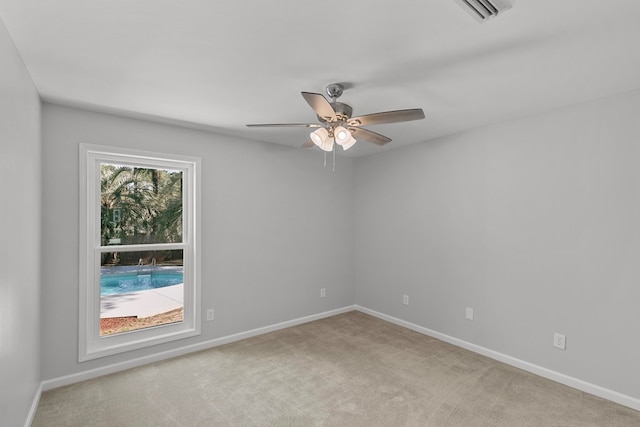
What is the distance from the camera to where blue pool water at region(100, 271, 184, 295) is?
3119 mm

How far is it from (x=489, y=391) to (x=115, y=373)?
3.27m

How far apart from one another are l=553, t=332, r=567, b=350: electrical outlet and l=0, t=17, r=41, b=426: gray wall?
3.87m

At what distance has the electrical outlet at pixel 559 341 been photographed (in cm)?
284

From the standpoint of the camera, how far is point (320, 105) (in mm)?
2025

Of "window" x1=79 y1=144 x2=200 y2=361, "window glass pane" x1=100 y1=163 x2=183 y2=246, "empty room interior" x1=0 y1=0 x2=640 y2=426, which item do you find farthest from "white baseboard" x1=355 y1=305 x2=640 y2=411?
"window glass pane" x1=100 y1=163 x2=183 y2=246

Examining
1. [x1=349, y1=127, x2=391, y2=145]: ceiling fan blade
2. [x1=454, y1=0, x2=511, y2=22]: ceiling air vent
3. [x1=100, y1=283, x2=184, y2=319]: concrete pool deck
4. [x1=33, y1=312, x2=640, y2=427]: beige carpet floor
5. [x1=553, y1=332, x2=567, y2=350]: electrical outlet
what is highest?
[x1=454, y1=0, x2=511, y2=22]: ceiling air vent

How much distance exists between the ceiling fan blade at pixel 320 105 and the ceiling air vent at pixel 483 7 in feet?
2.67

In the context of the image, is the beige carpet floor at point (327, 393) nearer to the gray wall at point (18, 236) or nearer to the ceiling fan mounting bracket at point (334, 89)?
the gray wall at point (18, 236)

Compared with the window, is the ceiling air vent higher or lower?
higher

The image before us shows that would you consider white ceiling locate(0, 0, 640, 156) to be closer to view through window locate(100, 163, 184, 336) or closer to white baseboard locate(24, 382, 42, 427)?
view through window locate(100, 163, 184, 336)

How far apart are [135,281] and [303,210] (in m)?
2.10

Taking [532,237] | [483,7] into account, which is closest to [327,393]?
[532,237]

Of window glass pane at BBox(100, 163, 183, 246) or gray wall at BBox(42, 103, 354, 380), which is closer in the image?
gray wall at BBox(42, 103, 354, 380)

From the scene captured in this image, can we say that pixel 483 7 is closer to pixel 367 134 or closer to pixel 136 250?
pixel 367 134
